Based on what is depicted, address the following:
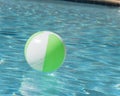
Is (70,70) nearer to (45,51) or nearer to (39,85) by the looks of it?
(39,85)

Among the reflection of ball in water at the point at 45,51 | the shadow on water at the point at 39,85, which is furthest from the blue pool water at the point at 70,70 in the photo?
the reflection of ball in water at the point at 45,51

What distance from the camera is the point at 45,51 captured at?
283 inches

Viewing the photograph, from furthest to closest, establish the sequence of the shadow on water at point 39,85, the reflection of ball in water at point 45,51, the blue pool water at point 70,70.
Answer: the blue pool water at point 70,70 < the reflection of ball in water at point 45,51 < the shadow on water at point 39,85

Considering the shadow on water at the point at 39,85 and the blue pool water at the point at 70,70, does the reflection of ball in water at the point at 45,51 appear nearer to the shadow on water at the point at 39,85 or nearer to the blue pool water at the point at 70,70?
the shadow on water at the point at 39,85

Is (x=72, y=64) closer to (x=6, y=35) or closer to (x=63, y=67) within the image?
(x=63, y=67)

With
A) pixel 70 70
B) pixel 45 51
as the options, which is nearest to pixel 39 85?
pixel 45 51

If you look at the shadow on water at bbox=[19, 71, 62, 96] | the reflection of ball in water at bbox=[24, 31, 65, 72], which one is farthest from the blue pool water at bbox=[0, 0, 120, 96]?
the reflection of ball in water at bbox=[24, 31, 65, 72]

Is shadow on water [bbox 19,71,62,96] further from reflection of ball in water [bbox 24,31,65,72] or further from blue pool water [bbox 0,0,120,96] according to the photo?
reflection of ball in water [bbox 24,31,65,72]

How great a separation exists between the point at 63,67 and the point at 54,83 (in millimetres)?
1538

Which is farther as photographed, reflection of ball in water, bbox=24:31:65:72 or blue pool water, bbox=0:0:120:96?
blue pool water, bbox=0:0:120:96

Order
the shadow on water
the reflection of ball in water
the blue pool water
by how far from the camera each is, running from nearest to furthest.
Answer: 1. the shadow on water
2. the reflection of ball in water
3. the blue pool water

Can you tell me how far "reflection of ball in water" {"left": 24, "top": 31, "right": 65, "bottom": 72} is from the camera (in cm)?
720

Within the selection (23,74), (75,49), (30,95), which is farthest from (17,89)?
(75,49)

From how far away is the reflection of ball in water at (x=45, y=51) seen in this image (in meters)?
7.20
